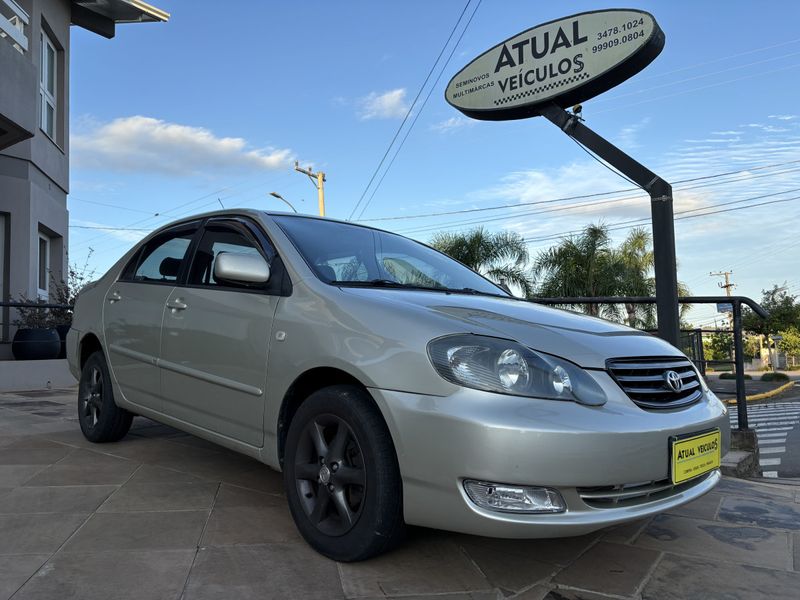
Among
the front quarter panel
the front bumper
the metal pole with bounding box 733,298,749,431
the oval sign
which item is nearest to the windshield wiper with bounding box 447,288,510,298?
the front quarter panel

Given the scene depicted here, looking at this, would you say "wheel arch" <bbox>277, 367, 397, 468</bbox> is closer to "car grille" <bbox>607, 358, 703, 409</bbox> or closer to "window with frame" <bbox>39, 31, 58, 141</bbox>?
"car grille" <bbox>607, 358, 703, 409</bbox>

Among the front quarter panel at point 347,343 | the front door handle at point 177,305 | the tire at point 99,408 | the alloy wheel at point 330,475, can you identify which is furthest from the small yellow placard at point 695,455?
the tire at point 99,408

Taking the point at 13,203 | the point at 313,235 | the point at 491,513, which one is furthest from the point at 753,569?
the point at 13,203

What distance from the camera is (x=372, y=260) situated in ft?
11.2

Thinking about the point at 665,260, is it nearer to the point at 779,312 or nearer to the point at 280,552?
the point at 280,552

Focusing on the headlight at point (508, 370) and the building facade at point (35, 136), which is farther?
the building facade at point (35, 136)

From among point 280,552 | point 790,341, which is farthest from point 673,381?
point 790,341

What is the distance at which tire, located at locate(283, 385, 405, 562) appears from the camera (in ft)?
7.72

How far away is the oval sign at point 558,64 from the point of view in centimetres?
609

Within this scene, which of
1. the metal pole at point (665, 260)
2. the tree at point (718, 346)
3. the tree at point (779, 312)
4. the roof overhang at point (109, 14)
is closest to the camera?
the metal pole at point (665, 260)

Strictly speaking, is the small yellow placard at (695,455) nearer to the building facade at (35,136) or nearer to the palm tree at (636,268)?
the building facade at (35,136)

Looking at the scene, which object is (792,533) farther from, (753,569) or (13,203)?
(13,203)

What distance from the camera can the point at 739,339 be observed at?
17.3 feet

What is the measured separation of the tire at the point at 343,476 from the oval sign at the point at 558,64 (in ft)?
16.5
